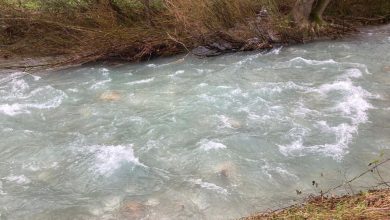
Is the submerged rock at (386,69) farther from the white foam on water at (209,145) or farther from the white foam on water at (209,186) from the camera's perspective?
the white foam on water at (209,186)

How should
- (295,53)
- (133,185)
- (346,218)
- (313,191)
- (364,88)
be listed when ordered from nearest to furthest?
(346,218)
(313,191)
(133,185)
(364,88)
(295,53)

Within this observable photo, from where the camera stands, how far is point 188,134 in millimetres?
5875

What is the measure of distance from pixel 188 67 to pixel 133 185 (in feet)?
13.1

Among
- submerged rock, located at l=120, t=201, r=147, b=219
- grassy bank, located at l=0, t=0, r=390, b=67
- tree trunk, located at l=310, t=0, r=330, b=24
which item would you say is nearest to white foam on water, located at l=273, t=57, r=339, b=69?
grassy bank, located at l=0, t=0, r=390, b=67

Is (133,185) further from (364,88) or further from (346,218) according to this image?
(364,88)

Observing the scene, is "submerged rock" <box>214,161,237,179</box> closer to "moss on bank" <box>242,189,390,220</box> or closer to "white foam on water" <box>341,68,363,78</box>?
"moss on bank" <box>242,189,390,220</box>

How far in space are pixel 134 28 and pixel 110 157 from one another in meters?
4.47

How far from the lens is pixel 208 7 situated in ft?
30.0

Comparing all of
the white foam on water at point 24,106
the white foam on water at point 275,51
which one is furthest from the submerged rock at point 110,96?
the white foam on water at point 275,51

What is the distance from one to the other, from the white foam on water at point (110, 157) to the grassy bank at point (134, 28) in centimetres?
364

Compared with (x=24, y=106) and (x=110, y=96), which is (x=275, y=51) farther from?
(x=24, y=106)

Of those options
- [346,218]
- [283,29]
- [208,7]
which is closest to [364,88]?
[283,29]

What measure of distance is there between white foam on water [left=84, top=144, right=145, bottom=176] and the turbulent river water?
0.02m

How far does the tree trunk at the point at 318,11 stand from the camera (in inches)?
380
